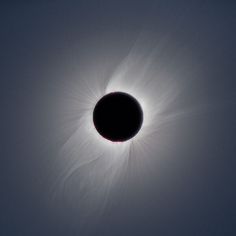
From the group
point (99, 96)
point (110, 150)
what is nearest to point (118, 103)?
point (99, 96)

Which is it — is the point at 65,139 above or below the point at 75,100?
below

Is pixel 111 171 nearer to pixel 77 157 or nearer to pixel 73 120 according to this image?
pixel 77 157

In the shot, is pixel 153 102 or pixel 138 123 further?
pixel 153 102

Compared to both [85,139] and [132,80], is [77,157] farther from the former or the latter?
[132,80]

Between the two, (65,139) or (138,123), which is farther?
(65,139)

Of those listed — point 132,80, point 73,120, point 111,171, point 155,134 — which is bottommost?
point 111,171

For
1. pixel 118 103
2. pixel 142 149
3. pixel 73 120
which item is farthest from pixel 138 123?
pixel 73 120
